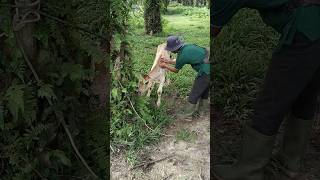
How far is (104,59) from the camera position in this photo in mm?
3270

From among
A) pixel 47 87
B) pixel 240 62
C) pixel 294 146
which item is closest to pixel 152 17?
pixel 47 87

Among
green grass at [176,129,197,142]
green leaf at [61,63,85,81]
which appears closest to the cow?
green grass at [176,129,197,142]

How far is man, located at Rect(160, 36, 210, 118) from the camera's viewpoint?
3166 mm

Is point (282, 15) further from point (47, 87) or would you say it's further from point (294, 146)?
point (47, 87)

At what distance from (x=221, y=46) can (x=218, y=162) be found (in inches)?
41.8

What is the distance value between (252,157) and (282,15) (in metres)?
0.94

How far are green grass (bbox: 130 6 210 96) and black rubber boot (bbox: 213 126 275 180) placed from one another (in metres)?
0.60

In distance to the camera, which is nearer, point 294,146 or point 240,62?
point 294,146

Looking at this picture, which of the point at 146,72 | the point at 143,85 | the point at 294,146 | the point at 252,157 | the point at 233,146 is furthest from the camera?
the point at 233,146

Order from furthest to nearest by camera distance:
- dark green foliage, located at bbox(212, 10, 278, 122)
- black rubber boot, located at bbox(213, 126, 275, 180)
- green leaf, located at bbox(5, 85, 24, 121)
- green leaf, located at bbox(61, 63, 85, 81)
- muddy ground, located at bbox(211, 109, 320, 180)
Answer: dark green foliage, located at bbox(212, 10, 278, 122)
muddy ground, located at bbox(211, 109, 320, 180)
black rubber boot, located at bbox(213, 126, 275, 180)
green leaf, located at bbox(61, 63, 85, 81)
green leaf, located at bbox(5, 85, 24, 121)

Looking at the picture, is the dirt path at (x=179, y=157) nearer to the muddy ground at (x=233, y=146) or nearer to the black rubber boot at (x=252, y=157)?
the black rubber boot at (x=252, y=157)

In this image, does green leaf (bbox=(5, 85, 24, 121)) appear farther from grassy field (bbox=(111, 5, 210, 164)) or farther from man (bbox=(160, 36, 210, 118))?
man (bbox=(160, 36, 210, 118))

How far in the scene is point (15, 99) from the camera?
10.3ft

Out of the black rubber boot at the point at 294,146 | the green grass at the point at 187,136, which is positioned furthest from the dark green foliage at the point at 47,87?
the black rubber boot at the point at 294,146
